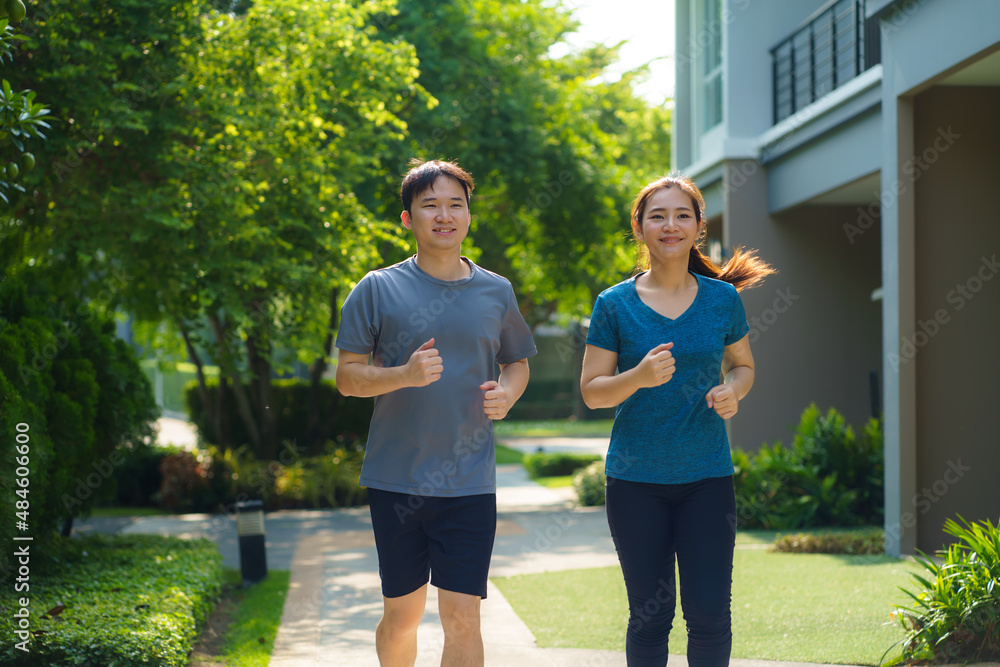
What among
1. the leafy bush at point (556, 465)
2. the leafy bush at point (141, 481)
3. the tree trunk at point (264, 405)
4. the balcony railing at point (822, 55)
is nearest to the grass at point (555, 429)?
the leafy bush at point (556, 465)

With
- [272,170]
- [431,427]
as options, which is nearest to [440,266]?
[431,427]

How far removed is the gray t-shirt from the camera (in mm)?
3125

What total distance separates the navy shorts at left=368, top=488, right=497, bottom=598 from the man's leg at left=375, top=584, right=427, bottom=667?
0.04 m

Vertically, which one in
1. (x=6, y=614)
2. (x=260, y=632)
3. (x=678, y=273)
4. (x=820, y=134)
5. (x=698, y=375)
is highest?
(x=820, y=134)

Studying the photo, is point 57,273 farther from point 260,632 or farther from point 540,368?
point 540,368

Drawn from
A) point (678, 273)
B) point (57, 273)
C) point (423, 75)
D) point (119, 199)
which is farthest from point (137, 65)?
point (678, 273)

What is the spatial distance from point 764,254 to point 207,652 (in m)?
8.48

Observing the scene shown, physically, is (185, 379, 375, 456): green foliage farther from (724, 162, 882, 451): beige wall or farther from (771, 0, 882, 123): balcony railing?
(771, 0, 882, 123): balcony railing

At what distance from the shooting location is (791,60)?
35.7ft

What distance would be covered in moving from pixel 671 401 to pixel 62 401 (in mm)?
4148

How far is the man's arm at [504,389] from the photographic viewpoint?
122 inches

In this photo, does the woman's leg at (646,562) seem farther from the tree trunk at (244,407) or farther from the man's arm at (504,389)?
the tree trunk at (244,407)

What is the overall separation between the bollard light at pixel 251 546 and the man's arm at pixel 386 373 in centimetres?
434

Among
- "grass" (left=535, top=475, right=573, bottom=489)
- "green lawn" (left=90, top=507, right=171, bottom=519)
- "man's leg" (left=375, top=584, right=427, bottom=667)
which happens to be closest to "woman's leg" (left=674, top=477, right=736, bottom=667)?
"man's leg" (left=375, top=584, right=427, bottom=667)
